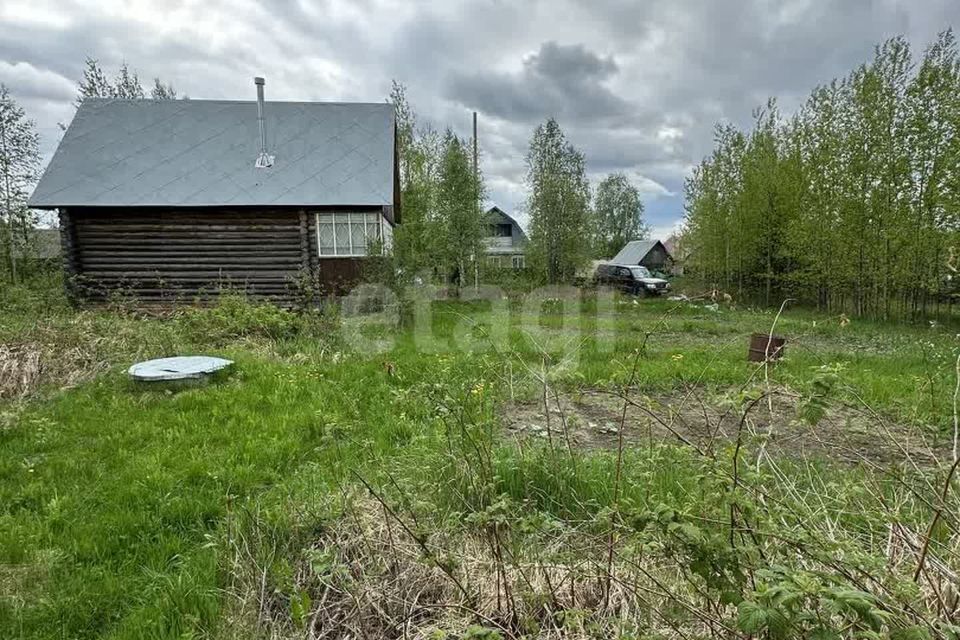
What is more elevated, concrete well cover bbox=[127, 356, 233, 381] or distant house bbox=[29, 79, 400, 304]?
distant house bbox=[29, 79, 400, 304]

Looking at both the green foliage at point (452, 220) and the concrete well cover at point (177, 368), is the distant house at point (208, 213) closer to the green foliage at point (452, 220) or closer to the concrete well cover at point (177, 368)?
the green foliage at point (452, 220)

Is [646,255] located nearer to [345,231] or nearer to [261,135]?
[345,231]

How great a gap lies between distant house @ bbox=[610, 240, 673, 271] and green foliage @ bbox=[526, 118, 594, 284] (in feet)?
66.5

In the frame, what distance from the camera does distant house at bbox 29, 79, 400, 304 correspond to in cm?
1109

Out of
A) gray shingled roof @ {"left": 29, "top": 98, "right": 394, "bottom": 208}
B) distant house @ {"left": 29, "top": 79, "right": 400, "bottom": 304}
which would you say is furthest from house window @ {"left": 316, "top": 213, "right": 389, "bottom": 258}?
gray shingled roof @ {"left": 29, "top": 98, "right": 394, "bottom": 208}

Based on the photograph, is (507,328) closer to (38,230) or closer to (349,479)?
(349,479)

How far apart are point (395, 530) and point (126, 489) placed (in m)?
2.00

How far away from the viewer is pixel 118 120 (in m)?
12.5

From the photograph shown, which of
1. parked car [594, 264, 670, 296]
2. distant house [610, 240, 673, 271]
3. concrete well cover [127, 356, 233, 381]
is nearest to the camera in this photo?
concrete well cover [127, 356, 233, 381]

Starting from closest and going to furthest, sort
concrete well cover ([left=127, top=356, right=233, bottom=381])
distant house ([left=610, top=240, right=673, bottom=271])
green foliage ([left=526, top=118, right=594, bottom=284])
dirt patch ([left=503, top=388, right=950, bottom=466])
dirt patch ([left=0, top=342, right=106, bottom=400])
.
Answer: dirt patch ([left=503, top=388, right=950, bottom=466]) < dirt patch ([left=0, top=342, right=106, bottom=400]) < concrete well cover ([left=127, top=356, right=233, bottom=381]) < green foliage ([left=526, top=118, right=594, bottom=284]) < distant house ([left=610, top=240, right=673, bottom=271])

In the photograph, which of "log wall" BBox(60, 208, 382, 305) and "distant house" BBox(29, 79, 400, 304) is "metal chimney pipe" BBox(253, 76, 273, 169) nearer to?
"distant house" BBox(29, 79, 400, 304)

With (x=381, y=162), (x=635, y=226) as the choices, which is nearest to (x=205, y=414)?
(x=381, y=162)

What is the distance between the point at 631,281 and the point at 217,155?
17.3 m

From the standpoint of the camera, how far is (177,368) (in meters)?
5.01
